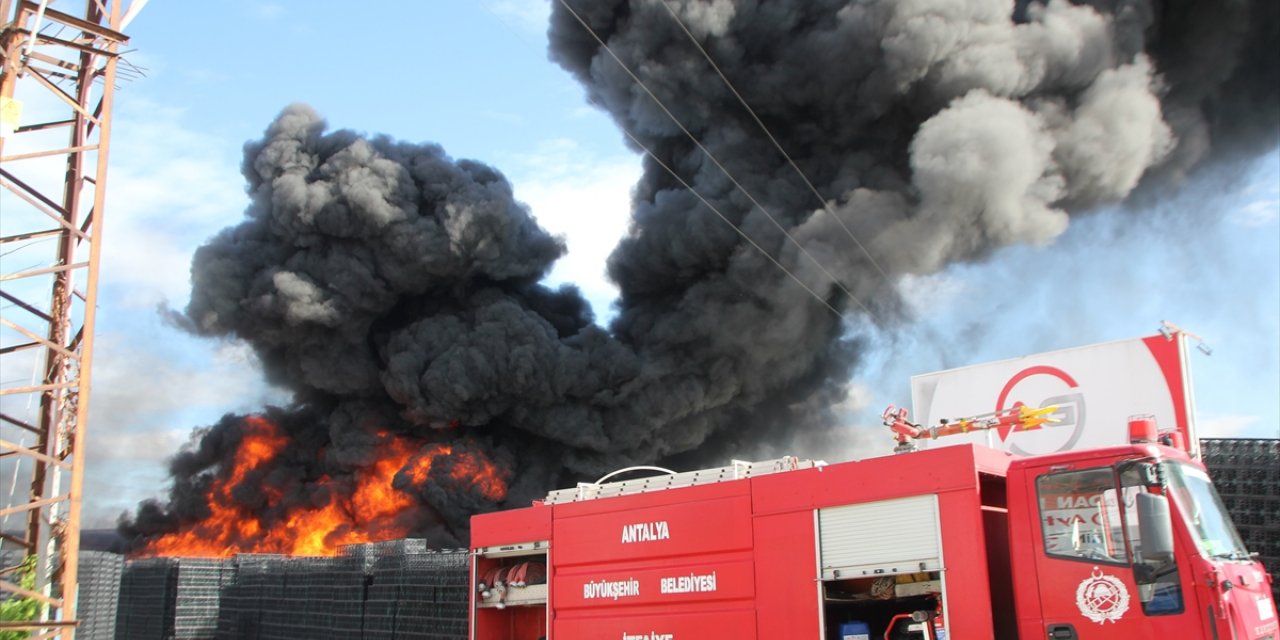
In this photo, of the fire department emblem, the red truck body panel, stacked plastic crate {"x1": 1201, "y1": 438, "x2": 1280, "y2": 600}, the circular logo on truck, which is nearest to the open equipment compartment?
the red truck body panel

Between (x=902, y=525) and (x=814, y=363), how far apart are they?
24728 millimetres

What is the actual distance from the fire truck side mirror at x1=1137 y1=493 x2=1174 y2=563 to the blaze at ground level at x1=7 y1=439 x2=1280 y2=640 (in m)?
6.29

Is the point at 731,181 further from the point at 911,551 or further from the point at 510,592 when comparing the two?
the point at 911,551

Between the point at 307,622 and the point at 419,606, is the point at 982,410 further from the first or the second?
the point at 307,622

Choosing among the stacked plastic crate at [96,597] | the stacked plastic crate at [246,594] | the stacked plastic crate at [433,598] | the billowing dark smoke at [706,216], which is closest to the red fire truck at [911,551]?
the stacked plastic crate at [433,598]

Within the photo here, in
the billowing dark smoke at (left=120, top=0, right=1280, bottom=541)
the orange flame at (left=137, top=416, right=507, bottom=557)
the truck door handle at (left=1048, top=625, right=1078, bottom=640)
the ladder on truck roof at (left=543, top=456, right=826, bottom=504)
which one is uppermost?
the billowing dark smoke at (left=120, top=0, right=1280, bottom=541)

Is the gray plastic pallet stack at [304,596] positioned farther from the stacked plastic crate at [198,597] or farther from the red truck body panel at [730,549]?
the red truck body panel at [730,549]

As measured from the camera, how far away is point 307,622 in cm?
1962

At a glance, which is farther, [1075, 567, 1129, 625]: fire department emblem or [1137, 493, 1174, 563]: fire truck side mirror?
[1075, 567, 1129, 625]: fire department emblem

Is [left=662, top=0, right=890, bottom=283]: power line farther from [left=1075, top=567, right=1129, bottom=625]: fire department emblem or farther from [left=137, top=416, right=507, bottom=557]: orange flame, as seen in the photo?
[left=1075, top=567, right=1129, bottom=625]: fire department emblem

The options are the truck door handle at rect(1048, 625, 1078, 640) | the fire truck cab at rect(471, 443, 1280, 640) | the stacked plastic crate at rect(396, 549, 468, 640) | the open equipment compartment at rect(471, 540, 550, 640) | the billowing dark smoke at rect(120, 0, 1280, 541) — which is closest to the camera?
the fire truck cab at rect(471, 443, 1280, 640)

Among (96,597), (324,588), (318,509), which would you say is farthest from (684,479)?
(318,509)

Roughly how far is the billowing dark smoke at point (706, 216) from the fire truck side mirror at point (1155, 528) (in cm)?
1753

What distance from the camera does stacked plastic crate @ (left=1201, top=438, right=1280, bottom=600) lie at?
431 inches
